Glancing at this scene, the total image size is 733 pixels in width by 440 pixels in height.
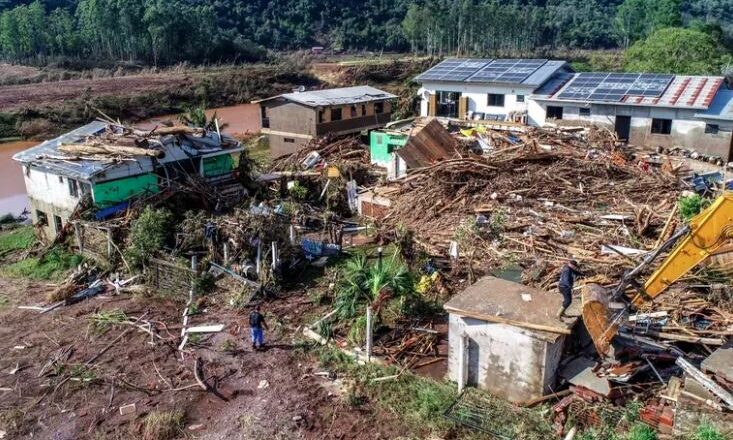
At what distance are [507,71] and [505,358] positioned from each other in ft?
82.3

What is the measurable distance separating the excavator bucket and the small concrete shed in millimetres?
376

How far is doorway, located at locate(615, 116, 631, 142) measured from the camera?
90.1 ft

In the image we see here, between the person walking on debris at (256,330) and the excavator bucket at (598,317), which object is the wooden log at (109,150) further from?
the excavator bucket at (598,317)

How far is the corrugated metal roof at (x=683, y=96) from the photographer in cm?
2567

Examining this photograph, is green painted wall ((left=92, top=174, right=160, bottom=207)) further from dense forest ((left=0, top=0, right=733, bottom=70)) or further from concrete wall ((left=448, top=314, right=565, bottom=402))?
dense forest ((left=0, top=0, right=733, bottom=70))

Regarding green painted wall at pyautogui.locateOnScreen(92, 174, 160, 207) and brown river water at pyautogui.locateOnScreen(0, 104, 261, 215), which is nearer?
green painted wall at pyautogui.locateOnScreen(92, 174, 160, 207)

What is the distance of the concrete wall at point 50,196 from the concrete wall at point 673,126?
22.1 meters

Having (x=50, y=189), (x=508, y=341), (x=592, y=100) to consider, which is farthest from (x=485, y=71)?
(x=508, y=341)

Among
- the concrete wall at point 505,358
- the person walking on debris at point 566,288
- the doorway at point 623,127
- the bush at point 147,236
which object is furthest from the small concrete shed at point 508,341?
the doorway at point 623,127

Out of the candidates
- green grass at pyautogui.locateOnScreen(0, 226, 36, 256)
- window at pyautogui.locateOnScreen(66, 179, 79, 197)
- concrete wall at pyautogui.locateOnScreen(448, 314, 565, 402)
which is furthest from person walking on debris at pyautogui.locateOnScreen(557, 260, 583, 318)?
green grass at pyautogui.locateOnScreen(0, 226, 36, 256)

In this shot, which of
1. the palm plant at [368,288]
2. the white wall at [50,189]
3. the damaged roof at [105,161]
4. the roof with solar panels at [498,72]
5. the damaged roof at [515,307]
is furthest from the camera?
the roof with solar panels at [498,72]

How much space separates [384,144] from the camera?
27.2m

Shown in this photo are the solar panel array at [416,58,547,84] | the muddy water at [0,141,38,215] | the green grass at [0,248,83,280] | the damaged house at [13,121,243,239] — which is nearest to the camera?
the green grass at [0,248,83,280]

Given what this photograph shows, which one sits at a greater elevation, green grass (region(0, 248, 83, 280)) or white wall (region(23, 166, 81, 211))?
white wall (region(23, 166, 81, 211))
